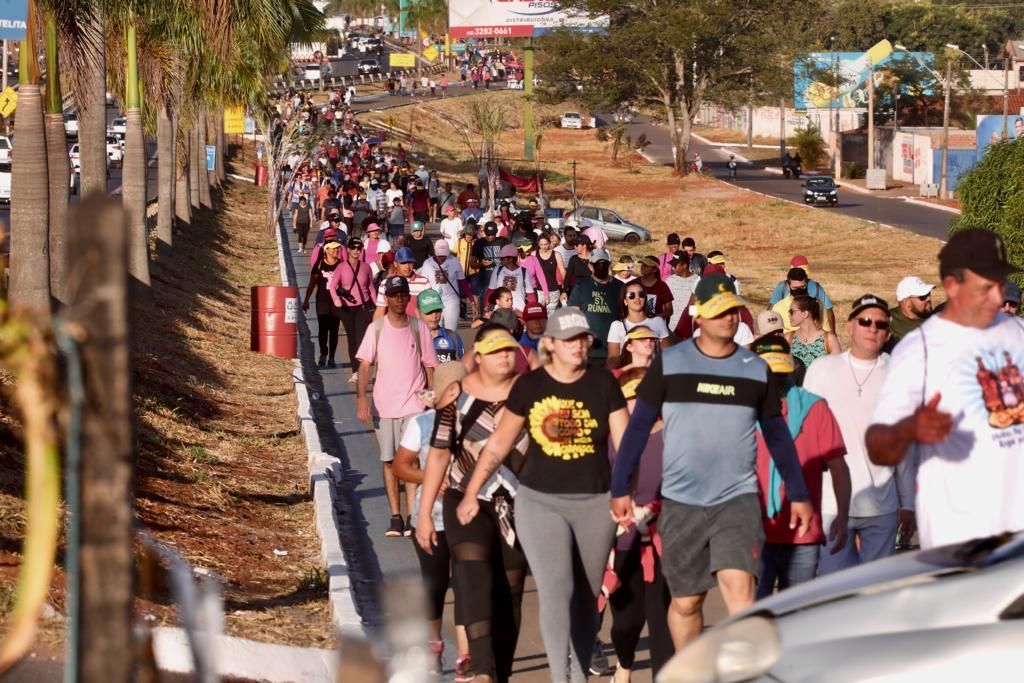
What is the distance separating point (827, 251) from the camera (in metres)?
52.0

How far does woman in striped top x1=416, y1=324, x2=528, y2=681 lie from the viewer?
766cm

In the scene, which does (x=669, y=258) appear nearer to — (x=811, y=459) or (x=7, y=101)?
(x=811, y=459)

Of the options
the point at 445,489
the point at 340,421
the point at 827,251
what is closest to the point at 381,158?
the point at 827,251

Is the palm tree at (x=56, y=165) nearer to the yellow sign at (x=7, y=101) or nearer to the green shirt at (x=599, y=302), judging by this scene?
the green shirt at (x=599, y=302)

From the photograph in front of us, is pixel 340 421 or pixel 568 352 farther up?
pixel 568 352

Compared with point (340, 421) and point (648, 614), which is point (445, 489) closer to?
point (648, 614)

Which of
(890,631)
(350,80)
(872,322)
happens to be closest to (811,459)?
(872,322)

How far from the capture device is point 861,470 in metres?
7.76

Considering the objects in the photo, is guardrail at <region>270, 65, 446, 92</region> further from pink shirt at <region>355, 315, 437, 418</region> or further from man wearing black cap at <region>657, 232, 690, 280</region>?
pink shirt at <region>355, 315, 437, 418</region>

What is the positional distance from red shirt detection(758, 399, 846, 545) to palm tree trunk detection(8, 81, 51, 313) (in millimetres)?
10373

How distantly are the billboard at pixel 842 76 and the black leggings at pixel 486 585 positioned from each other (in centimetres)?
9951

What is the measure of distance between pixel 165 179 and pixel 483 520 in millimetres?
27779

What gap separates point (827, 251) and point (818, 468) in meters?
45.4

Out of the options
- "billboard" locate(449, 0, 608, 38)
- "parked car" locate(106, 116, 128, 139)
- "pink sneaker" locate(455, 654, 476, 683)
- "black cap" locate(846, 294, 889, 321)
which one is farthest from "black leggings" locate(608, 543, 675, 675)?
"billboard" locate(449, 0, 608, 38)
